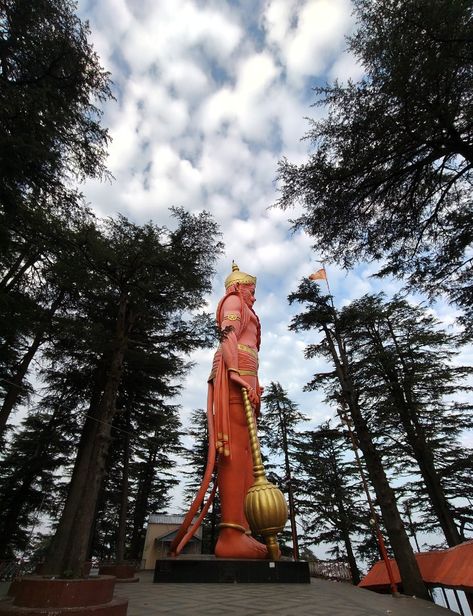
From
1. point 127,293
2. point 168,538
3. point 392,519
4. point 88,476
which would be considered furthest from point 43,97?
point 168,538

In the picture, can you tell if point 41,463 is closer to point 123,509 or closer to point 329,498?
point 123,509

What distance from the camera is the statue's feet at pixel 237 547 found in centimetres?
795

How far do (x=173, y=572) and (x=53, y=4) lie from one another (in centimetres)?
1061

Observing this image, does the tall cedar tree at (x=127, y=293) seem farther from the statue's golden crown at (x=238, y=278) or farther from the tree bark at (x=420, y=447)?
the tree bark at (x=420, y=447)

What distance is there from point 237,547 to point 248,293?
7099 millimetres

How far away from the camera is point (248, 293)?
12.0 metres

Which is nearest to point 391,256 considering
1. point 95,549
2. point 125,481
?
point 125,481

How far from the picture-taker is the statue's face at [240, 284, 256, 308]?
11.9m

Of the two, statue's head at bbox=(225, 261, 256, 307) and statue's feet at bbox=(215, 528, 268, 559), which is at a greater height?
statue's head at bbox=(225, 261, 256, 307)


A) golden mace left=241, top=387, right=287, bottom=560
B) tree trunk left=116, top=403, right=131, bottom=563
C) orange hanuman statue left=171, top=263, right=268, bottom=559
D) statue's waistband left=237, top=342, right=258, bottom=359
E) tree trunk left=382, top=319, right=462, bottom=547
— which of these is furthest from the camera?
tree trunk left=382, top=319, right=462, bottom=547

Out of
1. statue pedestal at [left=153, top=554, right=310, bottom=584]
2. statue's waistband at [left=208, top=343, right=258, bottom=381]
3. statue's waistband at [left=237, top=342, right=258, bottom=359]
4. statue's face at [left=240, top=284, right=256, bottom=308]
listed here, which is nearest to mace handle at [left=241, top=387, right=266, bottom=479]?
statue's waistband at [left=208, top=343, right=258, bottom=381]

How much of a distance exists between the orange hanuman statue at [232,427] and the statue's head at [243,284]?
0.14m

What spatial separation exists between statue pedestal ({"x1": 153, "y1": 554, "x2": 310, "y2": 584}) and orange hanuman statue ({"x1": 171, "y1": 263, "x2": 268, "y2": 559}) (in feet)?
1.70

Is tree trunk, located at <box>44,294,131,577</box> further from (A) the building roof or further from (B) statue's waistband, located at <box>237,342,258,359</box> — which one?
(A) the building roof
